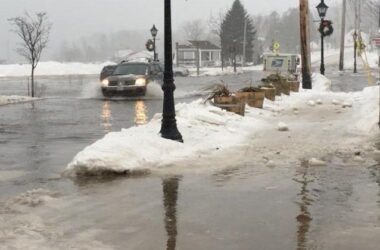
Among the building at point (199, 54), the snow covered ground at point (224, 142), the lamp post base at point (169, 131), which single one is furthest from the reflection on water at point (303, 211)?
the building at point (199, 54)

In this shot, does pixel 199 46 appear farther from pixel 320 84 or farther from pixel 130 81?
pixel 130 81

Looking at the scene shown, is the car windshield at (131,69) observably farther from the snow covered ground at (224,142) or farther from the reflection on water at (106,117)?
the snow covered ground at (224,142)

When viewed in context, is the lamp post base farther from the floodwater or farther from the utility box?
the utility box

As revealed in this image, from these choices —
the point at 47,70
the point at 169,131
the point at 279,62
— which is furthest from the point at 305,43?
the point at 47,70

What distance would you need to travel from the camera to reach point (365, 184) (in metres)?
7.50

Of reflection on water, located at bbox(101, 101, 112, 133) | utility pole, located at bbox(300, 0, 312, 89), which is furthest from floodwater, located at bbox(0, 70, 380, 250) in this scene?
utility pole, located at bbox(300, 0, 312, 89)

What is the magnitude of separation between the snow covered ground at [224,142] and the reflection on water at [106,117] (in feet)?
7.80

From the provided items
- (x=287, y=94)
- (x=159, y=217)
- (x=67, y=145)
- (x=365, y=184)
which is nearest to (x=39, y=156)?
(x=67, y=145)

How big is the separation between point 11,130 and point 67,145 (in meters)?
3.56

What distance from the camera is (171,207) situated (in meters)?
6.59

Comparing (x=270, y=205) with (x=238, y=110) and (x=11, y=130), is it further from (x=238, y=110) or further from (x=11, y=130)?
(x=11, y=130)

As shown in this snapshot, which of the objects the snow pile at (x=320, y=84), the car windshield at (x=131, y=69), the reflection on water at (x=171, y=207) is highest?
the car windshield at (x=131, y=69)

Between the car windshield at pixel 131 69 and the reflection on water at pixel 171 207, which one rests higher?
the car windshield at pixel 131 69

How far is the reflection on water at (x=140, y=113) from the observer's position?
51.9 feet
